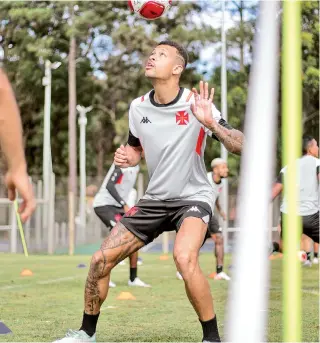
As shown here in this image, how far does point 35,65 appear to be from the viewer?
42.8m

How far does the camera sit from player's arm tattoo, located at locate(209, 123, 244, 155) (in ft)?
16.7

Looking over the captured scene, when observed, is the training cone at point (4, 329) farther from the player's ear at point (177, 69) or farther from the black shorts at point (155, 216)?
the player's ear at point (177, 69)

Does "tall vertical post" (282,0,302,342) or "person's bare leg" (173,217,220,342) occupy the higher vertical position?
"tall vertical post" (282,0,302,342)

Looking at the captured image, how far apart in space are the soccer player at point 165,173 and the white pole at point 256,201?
2.94 m

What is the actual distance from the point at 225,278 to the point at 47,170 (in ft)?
59.5

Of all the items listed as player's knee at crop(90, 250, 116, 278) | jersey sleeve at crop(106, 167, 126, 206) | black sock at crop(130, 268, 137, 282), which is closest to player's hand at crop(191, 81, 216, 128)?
player's knee at crop(90, 250, 116, 278)

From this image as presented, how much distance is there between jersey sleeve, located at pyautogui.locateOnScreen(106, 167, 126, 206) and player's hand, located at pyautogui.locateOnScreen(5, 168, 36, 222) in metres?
8.05

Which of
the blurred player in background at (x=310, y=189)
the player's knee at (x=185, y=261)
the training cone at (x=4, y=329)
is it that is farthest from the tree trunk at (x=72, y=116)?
the player's knee at (x=185, y=261)

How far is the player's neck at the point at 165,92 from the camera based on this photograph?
556 cm

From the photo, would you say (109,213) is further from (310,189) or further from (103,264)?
(103,264)

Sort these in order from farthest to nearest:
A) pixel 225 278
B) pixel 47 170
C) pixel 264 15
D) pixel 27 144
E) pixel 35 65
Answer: pixel 27 144 → pixel 35 65 → pixel 47 170 → pixel 225 278 → pixel 264 15

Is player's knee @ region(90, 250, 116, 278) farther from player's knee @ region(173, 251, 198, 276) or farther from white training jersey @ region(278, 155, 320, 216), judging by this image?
white training jersey @ region(278, 155, 320, 216)

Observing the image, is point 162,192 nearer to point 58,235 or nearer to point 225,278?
point 225,278

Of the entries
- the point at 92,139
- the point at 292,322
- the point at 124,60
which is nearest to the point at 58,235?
the point at 292,322
